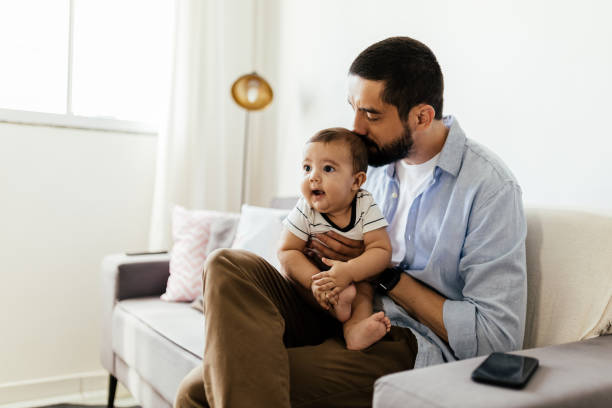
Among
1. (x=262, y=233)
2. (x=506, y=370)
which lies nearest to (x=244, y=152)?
(x=262, y=233)

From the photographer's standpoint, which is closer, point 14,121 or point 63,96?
point 14,121

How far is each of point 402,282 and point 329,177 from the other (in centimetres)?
31

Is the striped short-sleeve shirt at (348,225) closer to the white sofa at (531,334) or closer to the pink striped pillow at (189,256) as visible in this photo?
the white sofa at (531,334)

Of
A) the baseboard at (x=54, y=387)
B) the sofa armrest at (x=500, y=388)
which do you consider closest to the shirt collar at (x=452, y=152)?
the sofa armrest at (x=500, y=388)

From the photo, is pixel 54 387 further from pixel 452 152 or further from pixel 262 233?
pixel 452 152

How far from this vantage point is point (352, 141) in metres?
1.44

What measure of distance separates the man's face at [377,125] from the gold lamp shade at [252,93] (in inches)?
58.8

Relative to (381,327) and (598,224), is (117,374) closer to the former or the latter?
(381,327)

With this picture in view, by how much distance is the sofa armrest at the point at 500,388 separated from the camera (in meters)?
0.84

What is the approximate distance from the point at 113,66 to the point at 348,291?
7.06 ft

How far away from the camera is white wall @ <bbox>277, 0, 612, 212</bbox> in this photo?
1565 mm

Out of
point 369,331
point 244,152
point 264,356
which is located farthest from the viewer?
point 244,152

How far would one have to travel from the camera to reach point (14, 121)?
2.57 meters

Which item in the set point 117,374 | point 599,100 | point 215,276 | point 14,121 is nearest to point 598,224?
point 599,100
